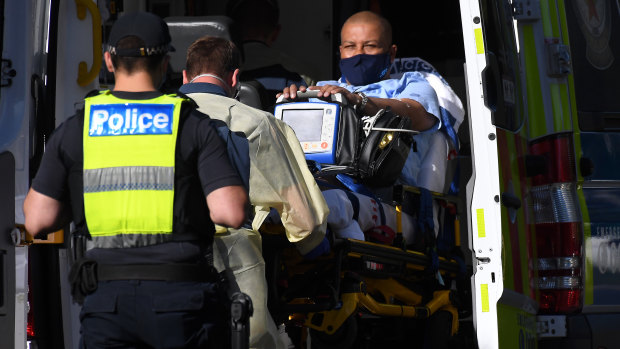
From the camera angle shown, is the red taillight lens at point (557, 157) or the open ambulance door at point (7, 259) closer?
the open ambulance door at point (7, 259)

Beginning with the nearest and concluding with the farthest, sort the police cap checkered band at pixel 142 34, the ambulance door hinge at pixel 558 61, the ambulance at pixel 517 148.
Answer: the police cap checkered band at pixel 142 34
the ambulance at pixel 517 148
the ambulance door hinge at pixel 558 61

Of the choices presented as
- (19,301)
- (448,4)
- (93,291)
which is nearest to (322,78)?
(448,4)

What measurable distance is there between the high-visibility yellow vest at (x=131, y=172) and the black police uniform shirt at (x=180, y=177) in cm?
3

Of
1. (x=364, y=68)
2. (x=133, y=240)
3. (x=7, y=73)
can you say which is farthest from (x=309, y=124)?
(x=133, y=240)

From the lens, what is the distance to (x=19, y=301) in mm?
3814

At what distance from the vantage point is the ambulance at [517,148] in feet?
13.9

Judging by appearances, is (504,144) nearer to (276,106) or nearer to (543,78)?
(543,78)

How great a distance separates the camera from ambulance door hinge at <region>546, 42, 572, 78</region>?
487 centimetres

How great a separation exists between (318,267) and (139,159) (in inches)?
61.4

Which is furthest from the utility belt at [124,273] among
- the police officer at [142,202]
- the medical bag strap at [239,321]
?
the medical bag strap at [239,321]

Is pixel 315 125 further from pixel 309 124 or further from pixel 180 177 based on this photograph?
pixel 180 177

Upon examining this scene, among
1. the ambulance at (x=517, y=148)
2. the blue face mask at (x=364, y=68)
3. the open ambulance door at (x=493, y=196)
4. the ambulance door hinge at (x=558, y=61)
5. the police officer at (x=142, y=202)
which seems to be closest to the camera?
the police officer at (x=142, y=202)

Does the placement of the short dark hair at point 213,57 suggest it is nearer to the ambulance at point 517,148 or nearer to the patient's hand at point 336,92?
the ambulance at point 517,148

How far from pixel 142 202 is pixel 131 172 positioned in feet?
0.28
